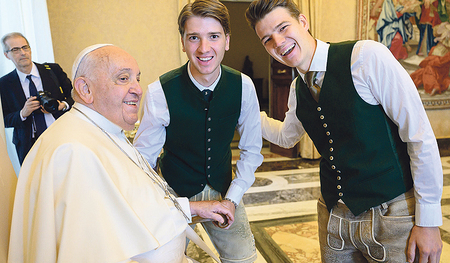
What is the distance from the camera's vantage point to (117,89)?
4.20 feet

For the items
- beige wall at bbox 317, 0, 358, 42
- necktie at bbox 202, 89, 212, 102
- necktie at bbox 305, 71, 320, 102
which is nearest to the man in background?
necktie at bbox 202, 89, 212, 102

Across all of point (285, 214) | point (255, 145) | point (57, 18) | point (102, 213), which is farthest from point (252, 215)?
point (57, 18)

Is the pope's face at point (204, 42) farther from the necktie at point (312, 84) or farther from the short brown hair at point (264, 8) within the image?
the necktie at point (312, 84)

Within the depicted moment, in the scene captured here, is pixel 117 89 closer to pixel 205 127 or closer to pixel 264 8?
pixel 205 127

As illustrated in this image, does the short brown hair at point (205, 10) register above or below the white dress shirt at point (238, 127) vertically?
above

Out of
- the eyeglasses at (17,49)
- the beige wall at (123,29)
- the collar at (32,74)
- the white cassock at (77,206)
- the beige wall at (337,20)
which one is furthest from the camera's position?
the beige wall at (337,20)

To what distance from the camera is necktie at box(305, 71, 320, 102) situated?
1.39 metres

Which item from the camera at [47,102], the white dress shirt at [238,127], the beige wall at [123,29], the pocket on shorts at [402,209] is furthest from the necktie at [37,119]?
the pocket on shorts at [402,209]

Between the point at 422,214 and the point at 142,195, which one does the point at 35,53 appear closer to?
the point at 142,195

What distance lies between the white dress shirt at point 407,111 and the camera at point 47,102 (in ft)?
7.96

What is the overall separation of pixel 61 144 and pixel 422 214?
1291mm

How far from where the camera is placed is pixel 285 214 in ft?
11.7

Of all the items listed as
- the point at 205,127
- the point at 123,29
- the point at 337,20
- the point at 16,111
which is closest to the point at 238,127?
the point at 205,127

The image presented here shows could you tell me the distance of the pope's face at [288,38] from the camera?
139 cm
